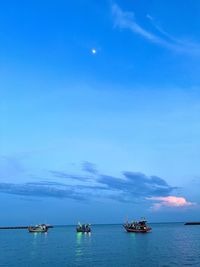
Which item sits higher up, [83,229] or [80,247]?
[83,229]

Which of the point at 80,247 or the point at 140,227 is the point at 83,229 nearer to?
the point at 140,227

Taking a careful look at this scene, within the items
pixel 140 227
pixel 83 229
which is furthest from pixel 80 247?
pixel 83 229

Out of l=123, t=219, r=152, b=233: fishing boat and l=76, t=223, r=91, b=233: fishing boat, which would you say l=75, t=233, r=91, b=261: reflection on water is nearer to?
l=123, t=219, r=152, b=233: fishing boat

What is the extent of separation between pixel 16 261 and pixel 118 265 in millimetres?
22213

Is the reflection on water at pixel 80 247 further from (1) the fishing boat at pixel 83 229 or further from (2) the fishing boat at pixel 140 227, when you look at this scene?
(1) the fishing boat at pixel 83 229

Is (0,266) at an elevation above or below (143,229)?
below

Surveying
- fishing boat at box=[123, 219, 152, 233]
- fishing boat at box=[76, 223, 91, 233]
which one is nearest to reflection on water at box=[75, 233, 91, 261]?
fishing boat at box=[123, 219, 152, 233]

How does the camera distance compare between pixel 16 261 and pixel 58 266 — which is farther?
pixel 16 261

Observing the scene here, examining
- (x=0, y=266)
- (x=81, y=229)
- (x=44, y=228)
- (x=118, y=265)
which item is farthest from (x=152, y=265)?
(x=44, y=228)

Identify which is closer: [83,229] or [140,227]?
[140,227]

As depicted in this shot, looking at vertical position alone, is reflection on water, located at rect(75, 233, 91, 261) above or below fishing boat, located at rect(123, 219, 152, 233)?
below

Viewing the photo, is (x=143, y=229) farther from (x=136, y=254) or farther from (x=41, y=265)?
(x=41, y=265)

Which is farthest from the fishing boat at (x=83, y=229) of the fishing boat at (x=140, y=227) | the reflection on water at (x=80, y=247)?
the reflection on water at (x=80, y=247)

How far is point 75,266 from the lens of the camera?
5981 cm
